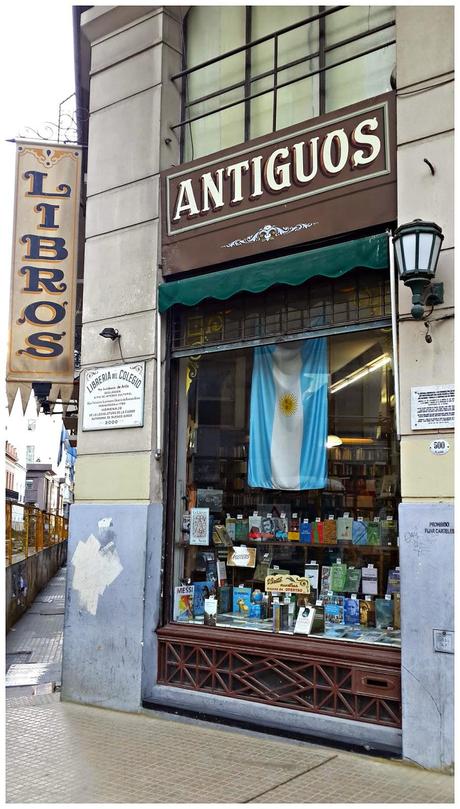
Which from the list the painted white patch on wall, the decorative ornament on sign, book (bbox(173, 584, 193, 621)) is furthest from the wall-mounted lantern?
the painted white patch on wall

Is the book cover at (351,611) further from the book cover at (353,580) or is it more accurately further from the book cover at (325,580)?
the book cover at (325,580)

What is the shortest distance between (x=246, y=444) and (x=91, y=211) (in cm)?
372

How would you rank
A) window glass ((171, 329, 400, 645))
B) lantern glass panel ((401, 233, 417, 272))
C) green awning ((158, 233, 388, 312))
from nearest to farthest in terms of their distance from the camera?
lantern glass panel ((401, 233, 417, 272))
green awning ((158, 233, 388, 312))
window glass ((171, 329, 400, 645))

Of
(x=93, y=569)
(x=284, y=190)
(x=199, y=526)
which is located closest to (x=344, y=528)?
(x=199, y=526)

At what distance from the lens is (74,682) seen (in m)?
8.43

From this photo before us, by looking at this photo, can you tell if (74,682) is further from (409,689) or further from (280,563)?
(409,689)

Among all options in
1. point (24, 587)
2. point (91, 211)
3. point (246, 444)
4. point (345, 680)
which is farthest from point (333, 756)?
point (24, 587)

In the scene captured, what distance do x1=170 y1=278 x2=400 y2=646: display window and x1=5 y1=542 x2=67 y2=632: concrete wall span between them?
265 inches

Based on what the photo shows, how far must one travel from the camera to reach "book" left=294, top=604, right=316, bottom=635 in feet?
23.8

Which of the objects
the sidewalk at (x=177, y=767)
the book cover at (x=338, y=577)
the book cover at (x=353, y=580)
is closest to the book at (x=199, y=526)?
the book cover at (x=338, y=577)

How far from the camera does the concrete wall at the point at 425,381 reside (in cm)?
594

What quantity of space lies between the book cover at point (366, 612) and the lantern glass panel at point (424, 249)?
335 cm

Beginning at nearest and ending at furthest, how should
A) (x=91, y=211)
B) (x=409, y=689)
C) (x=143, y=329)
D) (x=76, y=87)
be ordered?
(x=409, y=689) → (x=143, y=329) → (x=91, y=211) → (x=76, y=87)

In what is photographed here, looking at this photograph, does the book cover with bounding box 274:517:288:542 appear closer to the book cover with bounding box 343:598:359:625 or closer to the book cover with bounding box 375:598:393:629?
the book cover with bounding box 343:598:359:625
